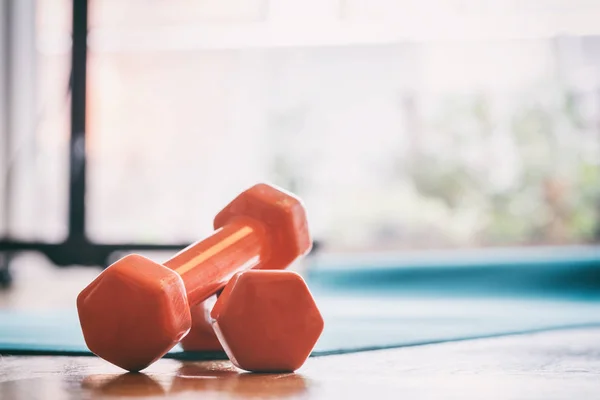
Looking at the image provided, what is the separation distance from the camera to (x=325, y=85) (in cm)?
512

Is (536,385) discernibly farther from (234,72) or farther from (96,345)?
(234,72)

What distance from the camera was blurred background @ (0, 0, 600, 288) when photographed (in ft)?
15.8

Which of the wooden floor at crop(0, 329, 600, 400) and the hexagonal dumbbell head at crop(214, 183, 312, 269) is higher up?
the hexagonal dumbbell head at crop(214, 183, 312, 269)

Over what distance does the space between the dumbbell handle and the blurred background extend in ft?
12.2

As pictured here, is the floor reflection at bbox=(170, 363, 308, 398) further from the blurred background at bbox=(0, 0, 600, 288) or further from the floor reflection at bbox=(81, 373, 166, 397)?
the blurred background at bbox=(0, 0, 600, 288)

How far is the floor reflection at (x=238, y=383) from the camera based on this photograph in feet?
2.23

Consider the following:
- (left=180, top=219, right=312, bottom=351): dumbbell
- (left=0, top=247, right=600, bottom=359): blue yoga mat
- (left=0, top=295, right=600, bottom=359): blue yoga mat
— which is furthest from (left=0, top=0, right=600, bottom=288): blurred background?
(left=180, top=219, right=312, bottom=351): dumbbell

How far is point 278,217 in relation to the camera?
37.9 inches

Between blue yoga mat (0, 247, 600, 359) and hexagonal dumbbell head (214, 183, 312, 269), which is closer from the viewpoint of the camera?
hexagonal dumbbell head (214, 183, 312, 269)

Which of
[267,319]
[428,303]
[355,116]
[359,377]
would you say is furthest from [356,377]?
[355,116]

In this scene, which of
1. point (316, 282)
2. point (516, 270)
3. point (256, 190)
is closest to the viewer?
point (256, 190)

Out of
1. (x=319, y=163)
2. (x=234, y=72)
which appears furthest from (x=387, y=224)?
→ (x=234, y=72)

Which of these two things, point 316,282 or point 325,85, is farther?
point 325,85

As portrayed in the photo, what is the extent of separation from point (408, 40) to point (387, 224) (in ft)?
4.46
